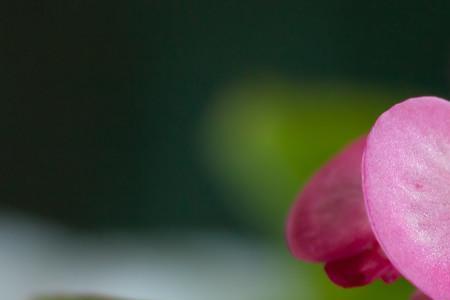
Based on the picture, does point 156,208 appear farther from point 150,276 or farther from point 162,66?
point 150,276

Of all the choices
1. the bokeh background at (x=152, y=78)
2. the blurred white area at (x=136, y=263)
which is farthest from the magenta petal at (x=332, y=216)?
the bokeh background at (x=152, y=78)

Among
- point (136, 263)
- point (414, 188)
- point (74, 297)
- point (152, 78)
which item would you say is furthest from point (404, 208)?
point (152, 78)

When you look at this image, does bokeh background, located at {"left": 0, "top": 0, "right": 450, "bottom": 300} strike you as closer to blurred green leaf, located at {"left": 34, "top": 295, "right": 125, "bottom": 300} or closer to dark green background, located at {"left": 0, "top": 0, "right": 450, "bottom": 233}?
dark green background, located at {"left": 0, "top": 0, "right": 450, "bottom": 233}

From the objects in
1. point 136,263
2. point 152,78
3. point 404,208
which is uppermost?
point 152,78

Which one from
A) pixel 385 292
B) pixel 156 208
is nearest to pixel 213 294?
pixel 385 292

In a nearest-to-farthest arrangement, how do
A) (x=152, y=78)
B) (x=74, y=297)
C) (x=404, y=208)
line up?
(x=404, y=208) < (x=74, y=297) < (x=152, y=78)

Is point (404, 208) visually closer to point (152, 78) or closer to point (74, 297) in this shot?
point (74, 297)

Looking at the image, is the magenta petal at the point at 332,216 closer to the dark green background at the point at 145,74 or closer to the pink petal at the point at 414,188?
the pink petal at the point at 414,188
